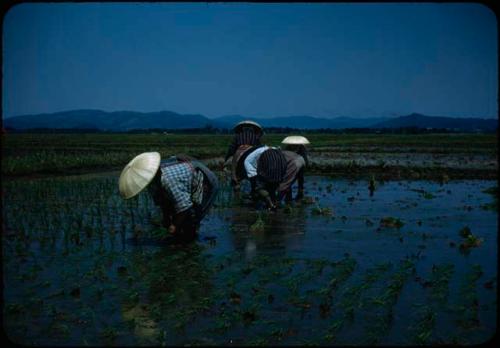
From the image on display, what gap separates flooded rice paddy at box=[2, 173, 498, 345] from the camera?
12.0 ft

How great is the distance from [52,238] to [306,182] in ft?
27.9

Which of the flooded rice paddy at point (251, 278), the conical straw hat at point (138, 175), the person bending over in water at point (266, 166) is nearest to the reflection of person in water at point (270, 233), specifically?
the flooded rice paddy at point (251, 278)

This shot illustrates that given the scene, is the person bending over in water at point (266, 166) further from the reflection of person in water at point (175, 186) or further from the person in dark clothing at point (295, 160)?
the reflection of person in water at point (175, 186)

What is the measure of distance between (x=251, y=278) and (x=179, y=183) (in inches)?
57.4

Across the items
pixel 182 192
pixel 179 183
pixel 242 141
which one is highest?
pixel 242 141

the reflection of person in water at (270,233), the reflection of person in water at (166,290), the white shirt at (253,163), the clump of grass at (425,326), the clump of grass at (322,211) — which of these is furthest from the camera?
the clump of grass at (322,211)

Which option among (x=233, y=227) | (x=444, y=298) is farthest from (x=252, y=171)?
(x=444, y=298)

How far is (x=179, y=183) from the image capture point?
5762 mm

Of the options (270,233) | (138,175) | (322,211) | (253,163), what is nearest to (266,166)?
(253,163)

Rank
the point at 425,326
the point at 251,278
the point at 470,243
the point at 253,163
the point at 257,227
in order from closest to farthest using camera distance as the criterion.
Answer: the point at 425,326 < the point at 251,278 < the point at 470,243 < the point at 257,227 < the point at 253,163

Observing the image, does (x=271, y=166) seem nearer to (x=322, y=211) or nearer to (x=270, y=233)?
(x=322, y=211)

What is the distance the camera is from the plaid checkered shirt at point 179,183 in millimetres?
5719

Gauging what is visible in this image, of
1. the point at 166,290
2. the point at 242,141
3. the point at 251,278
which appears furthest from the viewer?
the point at 242,141

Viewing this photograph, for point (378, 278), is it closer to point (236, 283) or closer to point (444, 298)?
point (444, 298)
